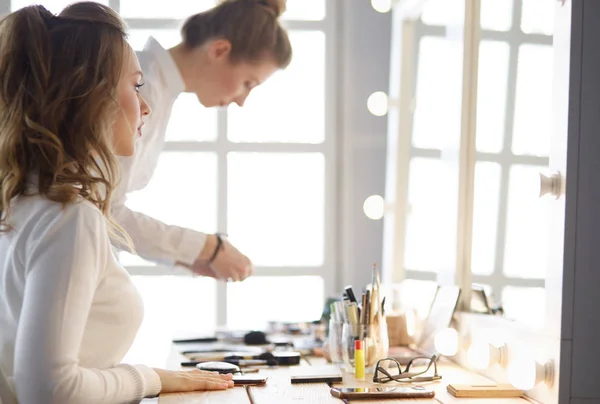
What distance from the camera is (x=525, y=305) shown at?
4.37ft

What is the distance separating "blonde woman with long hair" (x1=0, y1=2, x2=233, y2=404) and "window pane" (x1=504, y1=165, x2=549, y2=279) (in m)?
0.65

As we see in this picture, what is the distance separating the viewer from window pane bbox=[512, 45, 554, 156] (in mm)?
1251

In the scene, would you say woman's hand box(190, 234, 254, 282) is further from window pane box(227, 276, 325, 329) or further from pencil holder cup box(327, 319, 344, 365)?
window pane box(227, 276, 325, 329)

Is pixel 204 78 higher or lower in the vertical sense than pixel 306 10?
lower

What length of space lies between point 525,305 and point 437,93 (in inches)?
33.6

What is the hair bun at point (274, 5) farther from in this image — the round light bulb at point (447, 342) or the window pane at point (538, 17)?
the round light bulb at point (447, 342)

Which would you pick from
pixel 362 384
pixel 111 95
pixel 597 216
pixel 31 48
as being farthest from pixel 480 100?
pixel 31 48

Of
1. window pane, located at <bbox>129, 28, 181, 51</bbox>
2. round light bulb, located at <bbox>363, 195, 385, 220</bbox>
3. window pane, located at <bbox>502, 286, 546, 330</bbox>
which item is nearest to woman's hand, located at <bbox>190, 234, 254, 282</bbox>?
window pane, located at <bbox>502, 286, 546, 330</bbox>

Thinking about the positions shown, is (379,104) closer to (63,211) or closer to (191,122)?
(191,122)

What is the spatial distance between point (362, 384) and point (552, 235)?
420 mm

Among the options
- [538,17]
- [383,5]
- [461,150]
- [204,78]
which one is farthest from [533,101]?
[383,5]

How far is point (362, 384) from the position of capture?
4.42 feet

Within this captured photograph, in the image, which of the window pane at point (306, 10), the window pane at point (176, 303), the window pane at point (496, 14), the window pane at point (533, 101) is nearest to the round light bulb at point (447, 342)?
the window pane at point (533, 101)

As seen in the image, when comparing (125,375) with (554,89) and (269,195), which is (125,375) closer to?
(554,89)
